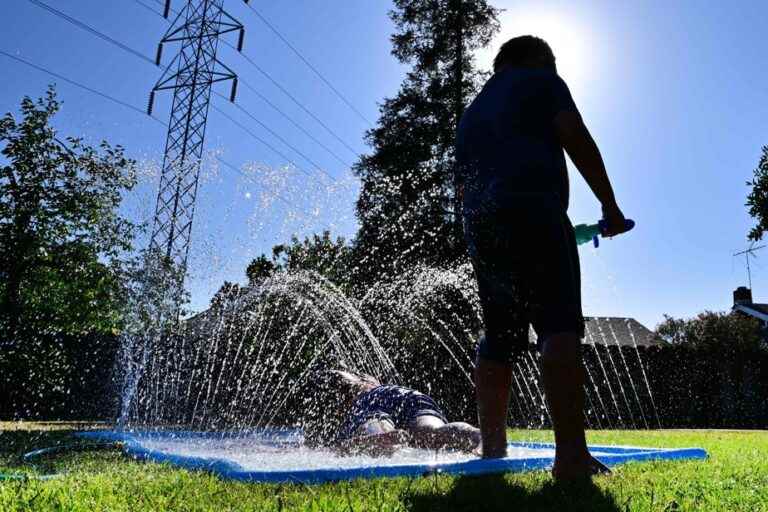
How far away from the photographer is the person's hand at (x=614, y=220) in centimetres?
266

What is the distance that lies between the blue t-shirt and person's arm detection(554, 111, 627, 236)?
55 millimetres

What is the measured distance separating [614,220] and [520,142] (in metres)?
0.51

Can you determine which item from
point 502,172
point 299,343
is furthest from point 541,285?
point 299,343

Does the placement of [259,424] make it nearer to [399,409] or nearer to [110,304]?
[399,409]

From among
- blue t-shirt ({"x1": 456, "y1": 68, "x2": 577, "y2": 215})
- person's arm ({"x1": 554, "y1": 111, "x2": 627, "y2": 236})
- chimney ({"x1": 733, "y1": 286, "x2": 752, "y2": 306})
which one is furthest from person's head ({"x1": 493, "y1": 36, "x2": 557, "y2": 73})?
chimney ({"x1": 733, "y1": 286, "x2": 752, "y2": 306})

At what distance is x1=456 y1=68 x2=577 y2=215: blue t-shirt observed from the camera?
2.62m

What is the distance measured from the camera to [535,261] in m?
2.52

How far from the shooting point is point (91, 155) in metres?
12.9

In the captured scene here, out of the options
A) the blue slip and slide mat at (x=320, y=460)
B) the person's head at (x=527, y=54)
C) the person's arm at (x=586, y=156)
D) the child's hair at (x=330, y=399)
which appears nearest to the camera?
the blue slip and slide mat at (x=320, y=460)

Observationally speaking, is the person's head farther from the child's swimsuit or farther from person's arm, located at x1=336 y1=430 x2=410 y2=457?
the child's swimsuit

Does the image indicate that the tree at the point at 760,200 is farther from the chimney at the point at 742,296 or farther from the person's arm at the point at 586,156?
the chimney at the point at 742,296

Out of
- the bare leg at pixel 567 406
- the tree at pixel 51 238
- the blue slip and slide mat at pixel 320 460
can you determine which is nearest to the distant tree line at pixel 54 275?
Result: the tree at pixel 51 238

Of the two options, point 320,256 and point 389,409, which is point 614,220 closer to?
point 389,409

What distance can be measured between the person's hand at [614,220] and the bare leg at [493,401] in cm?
79
